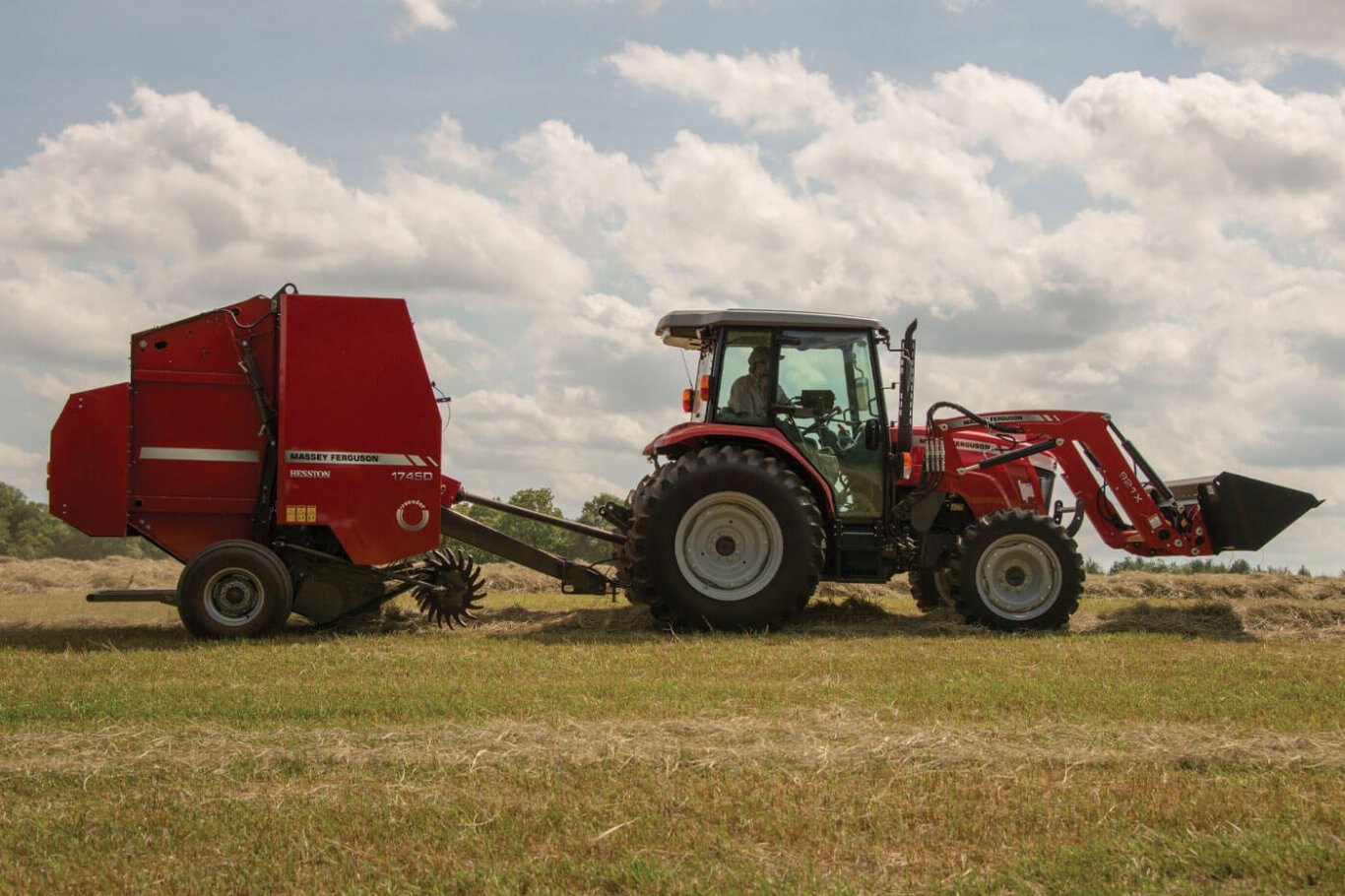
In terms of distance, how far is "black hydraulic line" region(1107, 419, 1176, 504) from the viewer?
12.5 m

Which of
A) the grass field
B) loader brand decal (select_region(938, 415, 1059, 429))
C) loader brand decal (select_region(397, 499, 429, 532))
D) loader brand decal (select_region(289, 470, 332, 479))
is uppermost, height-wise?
loader brand decal (select_region(938, 415, 1059, 429))

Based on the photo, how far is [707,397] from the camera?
1143 cm

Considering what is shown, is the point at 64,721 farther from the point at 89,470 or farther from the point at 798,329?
the point at 798,329

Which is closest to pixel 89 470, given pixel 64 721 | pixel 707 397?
pixel 64 721

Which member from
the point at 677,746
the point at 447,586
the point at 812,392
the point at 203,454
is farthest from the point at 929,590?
the point at 677,746

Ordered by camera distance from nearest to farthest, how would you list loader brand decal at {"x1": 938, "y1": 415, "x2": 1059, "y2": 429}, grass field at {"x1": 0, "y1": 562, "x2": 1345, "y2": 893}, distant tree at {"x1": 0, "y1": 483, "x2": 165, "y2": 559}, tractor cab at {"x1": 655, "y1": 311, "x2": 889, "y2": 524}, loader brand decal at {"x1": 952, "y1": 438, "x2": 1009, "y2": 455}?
grass field at {"x1": 0, "y1": 562, "x2": 1345, "y2": 893}, tractor cab at {"x1": 655, "y1": 311, "x2": 889, "y2": 524}, loader brand decal at {"x1": 952, "y1": 438, "x2": 1009, "y2": 455}, loader brand decal at {"x1": 938, "y1": 415, "x2": 1059, "y2": 429}, distant tree at {"x1": 0, "y1": 483, "x2": 165, "y2": 559}

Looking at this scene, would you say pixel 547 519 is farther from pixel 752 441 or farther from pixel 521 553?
pixel 752 441

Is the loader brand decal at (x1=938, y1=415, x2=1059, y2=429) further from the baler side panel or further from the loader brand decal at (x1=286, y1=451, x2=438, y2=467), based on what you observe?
the baler side panel

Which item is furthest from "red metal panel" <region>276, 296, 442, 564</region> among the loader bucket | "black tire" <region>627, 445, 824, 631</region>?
the loader bucket

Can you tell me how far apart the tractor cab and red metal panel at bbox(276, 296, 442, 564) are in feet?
7.85

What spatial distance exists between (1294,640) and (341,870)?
364 inches

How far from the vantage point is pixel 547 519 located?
12414mm

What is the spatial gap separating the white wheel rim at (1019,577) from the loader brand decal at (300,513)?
19.2 ft

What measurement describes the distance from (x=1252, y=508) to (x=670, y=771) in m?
8.62
